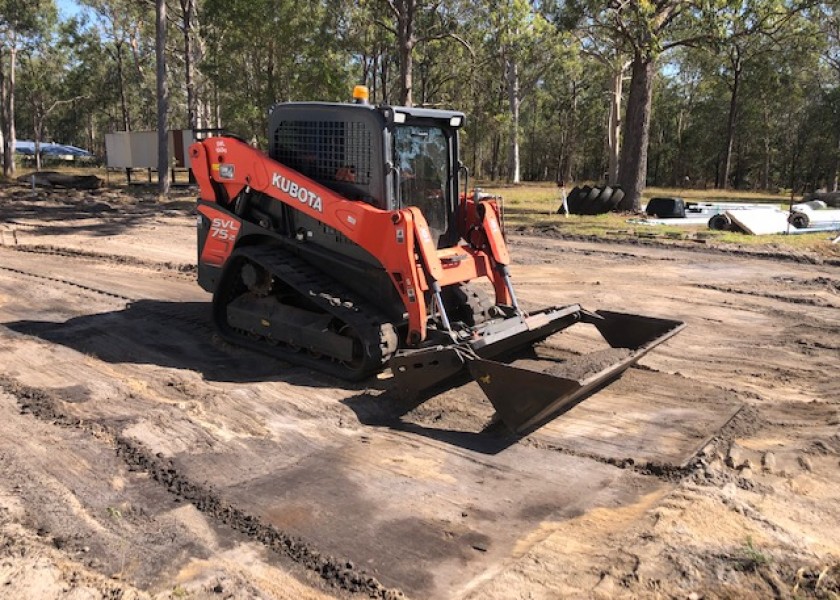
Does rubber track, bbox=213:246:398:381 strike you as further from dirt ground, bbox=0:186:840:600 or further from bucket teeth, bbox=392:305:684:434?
bucket teeth, bbox=392:305:684:434

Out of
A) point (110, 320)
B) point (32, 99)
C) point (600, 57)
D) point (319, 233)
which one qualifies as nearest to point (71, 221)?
point (110, 320)

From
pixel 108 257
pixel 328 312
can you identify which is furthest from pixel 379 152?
pixel 108 257

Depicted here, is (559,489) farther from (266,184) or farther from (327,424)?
(266,184)

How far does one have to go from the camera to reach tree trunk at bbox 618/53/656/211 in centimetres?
2052

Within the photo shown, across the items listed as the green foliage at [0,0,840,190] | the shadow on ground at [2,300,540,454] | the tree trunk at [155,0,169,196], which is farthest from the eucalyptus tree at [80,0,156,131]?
the shadow on ground at [2,300,540,454]

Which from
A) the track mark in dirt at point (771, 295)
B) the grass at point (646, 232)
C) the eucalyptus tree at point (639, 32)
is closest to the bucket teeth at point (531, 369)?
the track mark in dirt at point (771, 295)

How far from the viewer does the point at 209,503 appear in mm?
4094

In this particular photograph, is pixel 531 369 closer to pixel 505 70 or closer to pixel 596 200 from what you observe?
pixel 596 200

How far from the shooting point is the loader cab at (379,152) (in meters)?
6.14

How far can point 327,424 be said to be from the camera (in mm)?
5430

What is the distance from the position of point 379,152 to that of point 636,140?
662 inches

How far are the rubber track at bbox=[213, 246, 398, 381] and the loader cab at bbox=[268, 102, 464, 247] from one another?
→ 86 centimetres

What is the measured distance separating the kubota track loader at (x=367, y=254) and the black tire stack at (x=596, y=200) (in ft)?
47.3

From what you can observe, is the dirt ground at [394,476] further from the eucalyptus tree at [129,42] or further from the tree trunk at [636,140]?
the eucalyptus tree at [129,42]
